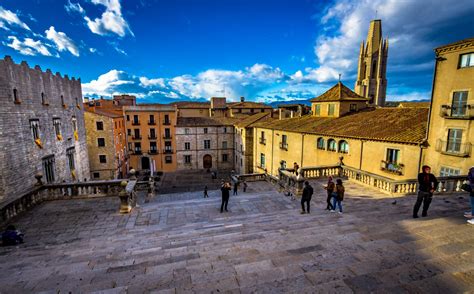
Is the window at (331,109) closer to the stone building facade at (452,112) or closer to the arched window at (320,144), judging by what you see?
the arched window at (320,144)

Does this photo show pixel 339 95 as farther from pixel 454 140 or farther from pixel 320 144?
pixel 454 140

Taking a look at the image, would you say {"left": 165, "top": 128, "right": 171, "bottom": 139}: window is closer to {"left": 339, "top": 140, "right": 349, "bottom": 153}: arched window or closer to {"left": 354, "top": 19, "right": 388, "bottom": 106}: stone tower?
{"left": 339, "top": 140, "right": 349, "bottom": 153}: arched window

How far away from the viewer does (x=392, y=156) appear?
18.8 meters

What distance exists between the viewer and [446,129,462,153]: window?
15.8 metres

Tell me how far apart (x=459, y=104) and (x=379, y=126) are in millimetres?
5899

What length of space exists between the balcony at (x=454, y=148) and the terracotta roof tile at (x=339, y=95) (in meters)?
13.0

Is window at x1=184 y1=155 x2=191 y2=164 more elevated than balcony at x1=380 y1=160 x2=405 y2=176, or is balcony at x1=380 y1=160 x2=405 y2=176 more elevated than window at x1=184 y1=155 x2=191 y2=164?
balcony at x1=380 y1=160 x2=405 y2=176

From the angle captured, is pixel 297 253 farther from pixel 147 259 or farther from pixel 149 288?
pixel 147 259

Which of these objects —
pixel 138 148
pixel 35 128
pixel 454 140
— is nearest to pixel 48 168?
pixel 35 128

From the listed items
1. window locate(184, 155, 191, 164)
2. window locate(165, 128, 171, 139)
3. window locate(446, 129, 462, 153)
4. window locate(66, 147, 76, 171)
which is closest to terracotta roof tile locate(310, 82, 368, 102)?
window locate(446, 129, 462, 153)

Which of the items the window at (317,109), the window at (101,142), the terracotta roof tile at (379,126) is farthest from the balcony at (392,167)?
the window at (101,142)

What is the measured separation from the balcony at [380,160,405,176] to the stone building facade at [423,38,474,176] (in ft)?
5.71

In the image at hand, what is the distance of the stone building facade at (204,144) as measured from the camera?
4687 cm

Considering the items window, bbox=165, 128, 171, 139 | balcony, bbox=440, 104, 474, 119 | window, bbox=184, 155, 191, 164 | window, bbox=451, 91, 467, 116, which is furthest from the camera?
window, bbox=184, 155, 191, 164
